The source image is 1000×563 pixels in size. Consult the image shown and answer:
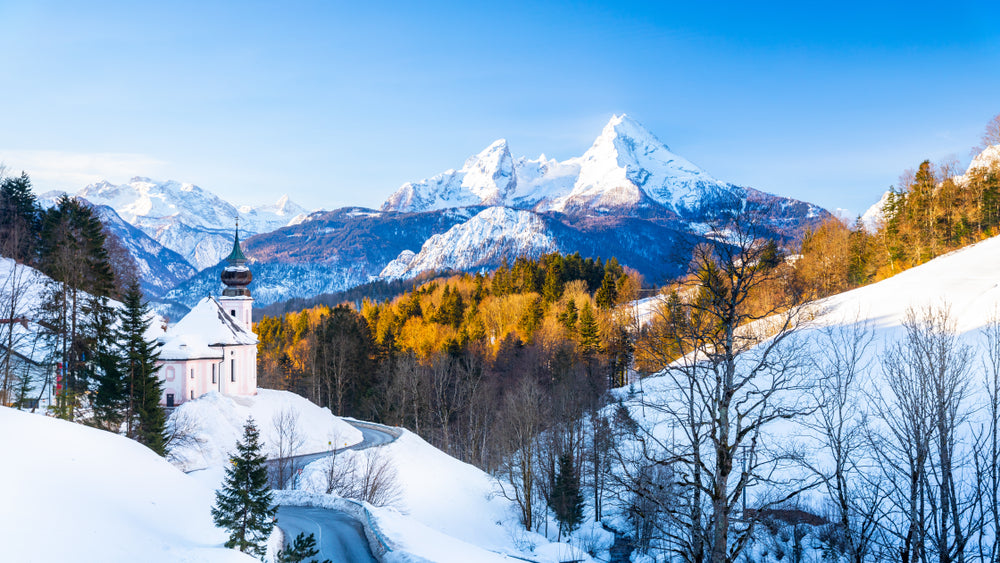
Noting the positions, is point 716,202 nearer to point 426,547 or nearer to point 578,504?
point 426,547

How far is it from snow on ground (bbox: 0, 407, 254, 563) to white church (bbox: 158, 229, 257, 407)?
91.7ft

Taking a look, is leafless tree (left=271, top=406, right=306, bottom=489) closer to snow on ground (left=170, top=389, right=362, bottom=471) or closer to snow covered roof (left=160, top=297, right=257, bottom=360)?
snow on ground (left=170, top=389, right=362, bottom=471)

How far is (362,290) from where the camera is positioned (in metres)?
162

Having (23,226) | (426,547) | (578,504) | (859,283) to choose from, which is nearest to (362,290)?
(23,226)

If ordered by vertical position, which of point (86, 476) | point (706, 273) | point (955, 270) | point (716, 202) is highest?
point (955, 270)

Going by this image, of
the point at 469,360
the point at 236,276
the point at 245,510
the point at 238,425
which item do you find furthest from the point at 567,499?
the point at 236,276

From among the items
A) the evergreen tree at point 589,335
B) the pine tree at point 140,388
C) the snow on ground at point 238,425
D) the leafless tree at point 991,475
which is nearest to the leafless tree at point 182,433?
the snow on ground at point 238,425

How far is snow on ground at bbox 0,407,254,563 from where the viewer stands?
10164 millimetres

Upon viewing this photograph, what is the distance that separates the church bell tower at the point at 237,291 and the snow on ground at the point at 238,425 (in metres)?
8.03

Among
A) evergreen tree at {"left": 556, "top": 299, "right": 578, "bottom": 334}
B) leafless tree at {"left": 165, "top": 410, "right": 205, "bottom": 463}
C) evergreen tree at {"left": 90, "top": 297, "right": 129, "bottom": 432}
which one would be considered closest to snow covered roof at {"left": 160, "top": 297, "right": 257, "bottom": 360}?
leafless tree at {"left": 165, "top": 410, "right": 205, "bottom": 463}

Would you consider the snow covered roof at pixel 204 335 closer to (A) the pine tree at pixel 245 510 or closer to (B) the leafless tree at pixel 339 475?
(B) the leafless tree at pixel 339 475

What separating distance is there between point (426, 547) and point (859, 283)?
215ft

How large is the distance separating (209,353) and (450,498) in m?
22.4

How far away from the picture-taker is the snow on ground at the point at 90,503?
10.2m
